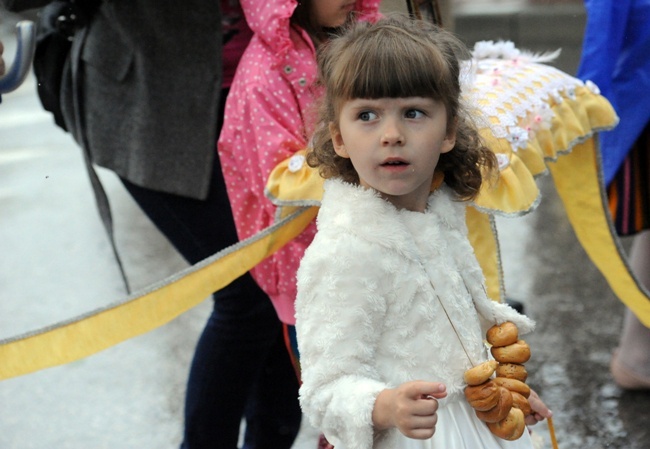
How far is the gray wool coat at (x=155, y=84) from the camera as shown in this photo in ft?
8.31

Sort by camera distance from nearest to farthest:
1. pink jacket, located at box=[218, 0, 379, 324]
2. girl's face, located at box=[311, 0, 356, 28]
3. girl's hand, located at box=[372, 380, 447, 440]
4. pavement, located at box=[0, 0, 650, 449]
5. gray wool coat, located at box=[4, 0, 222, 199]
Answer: girl's hand, located at box=[372, 380, 447, 440]
pink jacket, located at box=[218, 0, 379, 324]
girl's face, located at box=[311, 0, 356, 28]
gray wool coat, located at box=[4, 0, 222, 199]
pavement, located at box=[0, 0, 650, 449]

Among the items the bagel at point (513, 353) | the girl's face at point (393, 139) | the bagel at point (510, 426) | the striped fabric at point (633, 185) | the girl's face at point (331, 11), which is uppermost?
the girl's face at point (393, 139)

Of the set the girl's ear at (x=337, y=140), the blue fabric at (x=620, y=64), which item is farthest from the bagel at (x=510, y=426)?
the blue fabric at (x=620, y=64)

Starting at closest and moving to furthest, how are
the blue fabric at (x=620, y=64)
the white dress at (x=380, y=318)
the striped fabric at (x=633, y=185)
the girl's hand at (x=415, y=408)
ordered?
1. the girl's hand at (x=415, y=408)
2. the white dress at (x=380, y=318)
3. the blue fabric at (x=620, y=64)
4. the striped fabric at (x=633, y=185)

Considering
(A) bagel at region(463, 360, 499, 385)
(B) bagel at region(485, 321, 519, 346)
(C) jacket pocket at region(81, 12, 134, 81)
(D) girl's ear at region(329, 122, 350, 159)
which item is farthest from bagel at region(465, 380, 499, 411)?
(C) jacket pocket at region(81, 12, 134, 81)

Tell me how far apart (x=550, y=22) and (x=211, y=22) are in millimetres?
6762

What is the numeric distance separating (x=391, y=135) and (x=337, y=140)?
6.7 inches

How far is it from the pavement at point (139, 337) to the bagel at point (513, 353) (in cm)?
144

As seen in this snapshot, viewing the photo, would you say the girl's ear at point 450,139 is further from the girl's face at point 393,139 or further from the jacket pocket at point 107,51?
the jacket pocket at point 107,51

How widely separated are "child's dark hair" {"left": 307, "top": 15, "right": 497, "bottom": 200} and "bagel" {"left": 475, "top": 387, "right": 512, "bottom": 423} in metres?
0.38

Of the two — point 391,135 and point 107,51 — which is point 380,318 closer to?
point 391,135

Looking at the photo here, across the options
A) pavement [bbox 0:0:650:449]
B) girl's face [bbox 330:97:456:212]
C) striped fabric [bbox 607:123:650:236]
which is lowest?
pavement [bbox 0:0:650:449]

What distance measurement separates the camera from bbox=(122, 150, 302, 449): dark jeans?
2656 millimetres

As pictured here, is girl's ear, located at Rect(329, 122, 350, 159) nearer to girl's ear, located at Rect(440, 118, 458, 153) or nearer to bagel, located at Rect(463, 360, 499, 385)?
girl's ear, located at Rect(440, 118, 458, 153)
